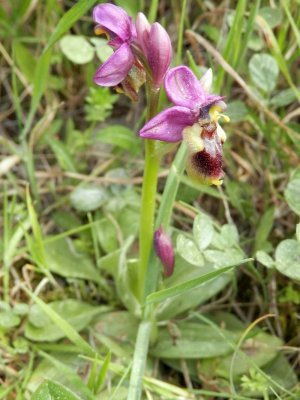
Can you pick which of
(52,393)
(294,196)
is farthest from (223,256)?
(52,393)

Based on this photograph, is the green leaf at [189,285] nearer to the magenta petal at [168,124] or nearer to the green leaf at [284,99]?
the magenta petal at [168,124]

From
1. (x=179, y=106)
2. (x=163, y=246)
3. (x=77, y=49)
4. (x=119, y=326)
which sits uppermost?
(x=179, y=106)

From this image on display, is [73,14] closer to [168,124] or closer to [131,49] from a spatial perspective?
[131,49]

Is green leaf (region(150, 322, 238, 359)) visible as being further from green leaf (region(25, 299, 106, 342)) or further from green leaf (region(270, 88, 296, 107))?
green leaf (region(270, 88, 296, 107))

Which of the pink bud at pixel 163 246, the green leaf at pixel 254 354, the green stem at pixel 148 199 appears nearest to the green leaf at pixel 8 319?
the green stem at pixel 148 199

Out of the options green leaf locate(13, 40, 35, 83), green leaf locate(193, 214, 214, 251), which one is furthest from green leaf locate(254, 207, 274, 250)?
green leaf locate(13, 40, 35, 83)

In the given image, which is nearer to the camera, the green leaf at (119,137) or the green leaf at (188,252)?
the green leaf at (188,252)
